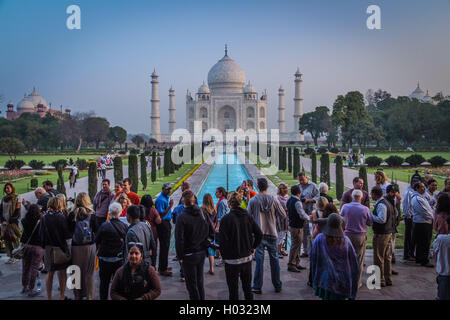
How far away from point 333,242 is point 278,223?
144 centimetres

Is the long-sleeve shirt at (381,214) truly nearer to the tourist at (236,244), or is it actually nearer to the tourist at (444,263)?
the tourist at (444,263)

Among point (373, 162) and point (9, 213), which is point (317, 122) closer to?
point (373, 162)

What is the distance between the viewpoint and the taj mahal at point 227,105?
174 feet

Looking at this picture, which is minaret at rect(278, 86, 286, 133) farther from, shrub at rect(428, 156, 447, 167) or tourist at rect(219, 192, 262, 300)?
tourist at rect(219, 192, 262, 300)

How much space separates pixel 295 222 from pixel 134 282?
8.13 ft

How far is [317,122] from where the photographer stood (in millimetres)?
41094

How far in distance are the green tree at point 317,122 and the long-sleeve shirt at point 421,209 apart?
3591 centimetres

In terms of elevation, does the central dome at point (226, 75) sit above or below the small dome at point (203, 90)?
above

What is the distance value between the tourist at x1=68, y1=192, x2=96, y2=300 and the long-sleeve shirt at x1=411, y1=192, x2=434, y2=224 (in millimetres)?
3766

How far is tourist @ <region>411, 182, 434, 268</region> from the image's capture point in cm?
479

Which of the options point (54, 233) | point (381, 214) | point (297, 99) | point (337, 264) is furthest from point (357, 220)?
point (297, 99)

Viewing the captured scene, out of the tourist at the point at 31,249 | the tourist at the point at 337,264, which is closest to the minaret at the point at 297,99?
the tourist at the point at 31,249
